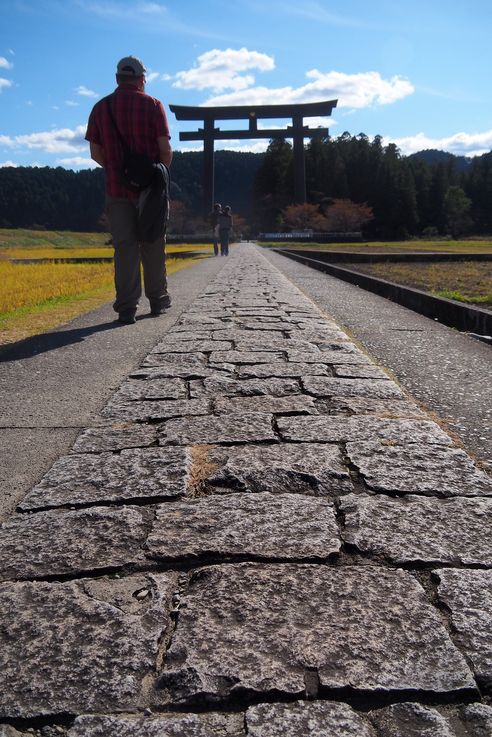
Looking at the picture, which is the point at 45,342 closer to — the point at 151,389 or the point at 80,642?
the point at 151,389

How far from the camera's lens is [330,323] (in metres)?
5.16

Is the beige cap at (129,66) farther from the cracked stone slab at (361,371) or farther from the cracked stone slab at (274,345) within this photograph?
the cracked stone slab at (361,371)

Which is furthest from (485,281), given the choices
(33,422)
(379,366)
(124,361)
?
(33,422)

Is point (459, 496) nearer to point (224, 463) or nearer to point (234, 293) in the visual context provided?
point (224, 463)

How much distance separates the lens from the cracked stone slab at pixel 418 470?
1.75 m

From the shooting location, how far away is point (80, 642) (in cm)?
111

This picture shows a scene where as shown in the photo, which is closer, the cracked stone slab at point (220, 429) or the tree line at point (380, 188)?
the cracked stone slab at point (220, 429)

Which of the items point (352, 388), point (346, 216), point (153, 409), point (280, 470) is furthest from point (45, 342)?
point (346, 216)

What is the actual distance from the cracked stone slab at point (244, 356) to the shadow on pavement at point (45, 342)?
3.67 ft

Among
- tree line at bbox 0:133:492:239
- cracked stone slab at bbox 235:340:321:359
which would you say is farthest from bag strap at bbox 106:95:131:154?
tree line at bbox 0:133:492:239

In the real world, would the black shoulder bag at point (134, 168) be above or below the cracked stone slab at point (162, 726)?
above

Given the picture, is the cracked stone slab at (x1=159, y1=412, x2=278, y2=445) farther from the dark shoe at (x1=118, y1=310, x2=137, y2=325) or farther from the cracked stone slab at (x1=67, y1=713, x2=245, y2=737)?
the dark shoe at (x1=118, y1=310, x2=137, y2=325)

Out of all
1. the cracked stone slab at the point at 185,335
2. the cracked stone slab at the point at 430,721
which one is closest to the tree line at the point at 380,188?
the cracked stone slab at the point at 185,335

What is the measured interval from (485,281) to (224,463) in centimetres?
817
